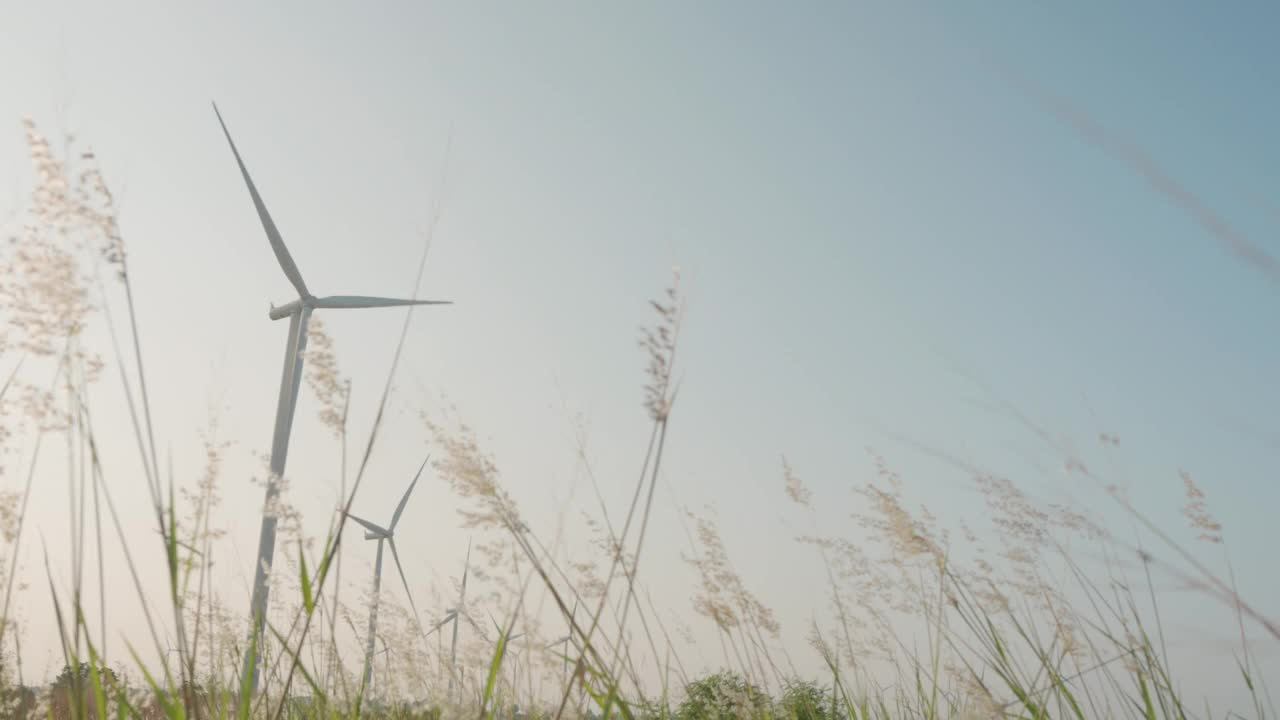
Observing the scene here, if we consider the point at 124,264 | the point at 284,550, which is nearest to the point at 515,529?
the point at 284,550

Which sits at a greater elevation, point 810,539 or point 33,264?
point 33,264

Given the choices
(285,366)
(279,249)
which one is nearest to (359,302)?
(279,249)

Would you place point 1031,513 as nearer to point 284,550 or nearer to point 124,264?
point 284,550

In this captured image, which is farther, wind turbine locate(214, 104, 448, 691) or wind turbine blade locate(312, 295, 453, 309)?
wind turbine blade locate(312, 295, 453, 309)

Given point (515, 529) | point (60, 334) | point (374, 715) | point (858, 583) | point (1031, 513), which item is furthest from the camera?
point (858, 583)

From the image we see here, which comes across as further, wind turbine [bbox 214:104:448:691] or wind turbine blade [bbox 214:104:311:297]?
wind turbine blade [bbox 214:104:311:297]

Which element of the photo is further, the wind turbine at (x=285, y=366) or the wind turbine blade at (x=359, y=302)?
the wind turbine blade at (x=359, y=302)

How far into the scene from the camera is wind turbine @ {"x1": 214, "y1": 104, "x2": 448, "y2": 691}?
12.7 ft

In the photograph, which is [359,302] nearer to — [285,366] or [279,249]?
[279,249]

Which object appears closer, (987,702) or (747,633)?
(987,702)

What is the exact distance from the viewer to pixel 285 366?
9.63 meters

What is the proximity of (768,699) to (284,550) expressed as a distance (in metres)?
2.42

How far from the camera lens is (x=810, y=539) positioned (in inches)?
230

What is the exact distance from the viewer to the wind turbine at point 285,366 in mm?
3861
